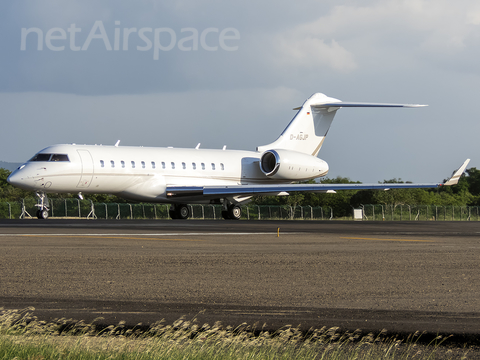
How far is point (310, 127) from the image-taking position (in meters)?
46.8

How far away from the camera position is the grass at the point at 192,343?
204 inches

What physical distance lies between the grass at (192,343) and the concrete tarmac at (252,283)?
46 centimetres

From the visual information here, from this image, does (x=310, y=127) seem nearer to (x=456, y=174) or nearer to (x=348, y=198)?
(x=456, y=174)

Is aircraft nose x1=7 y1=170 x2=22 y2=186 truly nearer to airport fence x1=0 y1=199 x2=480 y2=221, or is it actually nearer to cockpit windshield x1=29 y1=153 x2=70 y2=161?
cockpit windshield x1=29 y1=153 x2=70 y2=161

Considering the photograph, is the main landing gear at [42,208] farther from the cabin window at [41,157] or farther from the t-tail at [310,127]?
the t-tail at [310,127]

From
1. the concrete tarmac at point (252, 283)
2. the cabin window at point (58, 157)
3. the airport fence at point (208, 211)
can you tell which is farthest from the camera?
the airport fence at point (208, 211)

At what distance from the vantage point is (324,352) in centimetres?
544

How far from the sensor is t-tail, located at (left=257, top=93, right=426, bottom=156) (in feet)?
151

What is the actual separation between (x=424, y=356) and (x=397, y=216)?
5477 centimetres

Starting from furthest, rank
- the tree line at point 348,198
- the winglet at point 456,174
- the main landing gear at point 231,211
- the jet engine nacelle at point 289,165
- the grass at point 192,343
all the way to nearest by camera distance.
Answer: the tree line at point 348,198 → the jet engine nacelle at point 289,165 → the main landing gear at point 231,211 → the winglet at point 456,174 → the grass at point 192,343

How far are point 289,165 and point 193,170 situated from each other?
6.45 meters

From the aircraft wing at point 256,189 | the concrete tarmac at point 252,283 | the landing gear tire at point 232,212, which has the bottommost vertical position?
the landing gear tire at point 232,212

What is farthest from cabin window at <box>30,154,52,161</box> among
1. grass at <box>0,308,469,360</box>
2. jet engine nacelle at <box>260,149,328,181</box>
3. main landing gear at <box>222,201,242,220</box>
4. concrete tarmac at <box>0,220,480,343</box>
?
grass at <box>0,308,469,360</box>

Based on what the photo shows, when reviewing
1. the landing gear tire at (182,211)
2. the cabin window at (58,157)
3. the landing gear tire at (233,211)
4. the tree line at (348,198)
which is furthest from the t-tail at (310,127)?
the tree line at (348,198)
